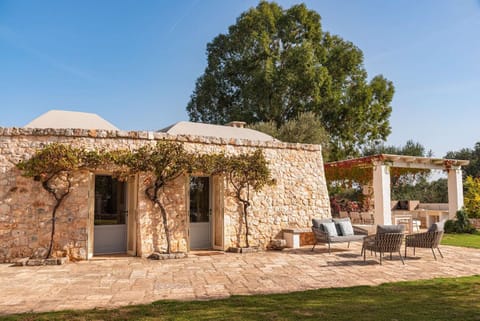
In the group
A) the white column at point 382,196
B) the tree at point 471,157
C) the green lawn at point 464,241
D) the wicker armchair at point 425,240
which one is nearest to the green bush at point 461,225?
the green lawn at point 464,241

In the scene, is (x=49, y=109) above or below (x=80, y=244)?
above

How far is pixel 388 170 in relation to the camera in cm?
1345

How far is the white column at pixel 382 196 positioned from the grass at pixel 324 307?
23.9 ft

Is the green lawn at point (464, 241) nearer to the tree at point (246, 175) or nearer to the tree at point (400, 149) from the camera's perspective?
the tree at point (246, 175)

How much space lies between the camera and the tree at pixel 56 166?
8.48 m

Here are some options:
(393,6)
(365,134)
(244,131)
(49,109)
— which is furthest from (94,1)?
(365,134)

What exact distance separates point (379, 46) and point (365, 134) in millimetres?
13217

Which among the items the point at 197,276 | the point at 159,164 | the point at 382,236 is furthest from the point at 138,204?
the point at 382,236

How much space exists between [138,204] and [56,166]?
6.71ft

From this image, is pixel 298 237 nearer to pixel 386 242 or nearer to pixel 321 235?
pixel 321 235

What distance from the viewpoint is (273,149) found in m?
11.3

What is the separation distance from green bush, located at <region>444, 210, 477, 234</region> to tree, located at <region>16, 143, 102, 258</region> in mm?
13715

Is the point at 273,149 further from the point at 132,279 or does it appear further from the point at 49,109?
the point at 49,109

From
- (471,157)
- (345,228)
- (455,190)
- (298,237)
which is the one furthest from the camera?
(471,157)
